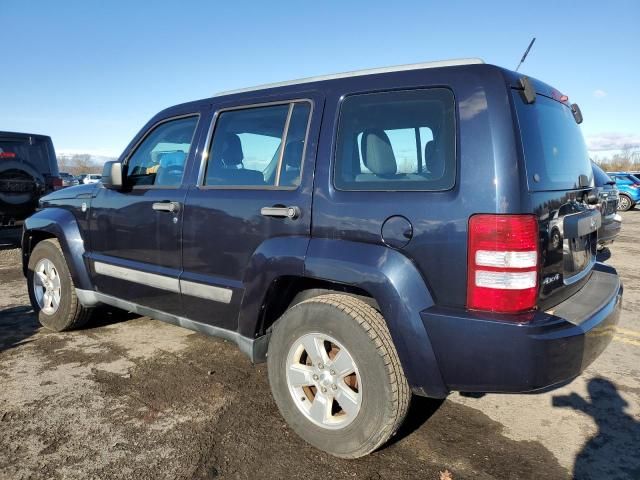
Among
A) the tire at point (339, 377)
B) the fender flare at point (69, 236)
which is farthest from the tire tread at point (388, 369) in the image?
the fender flare at point (69, 236)

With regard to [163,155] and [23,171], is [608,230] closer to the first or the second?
[163,155]

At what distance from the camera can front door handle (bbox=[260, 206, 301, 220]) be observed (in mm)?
2650

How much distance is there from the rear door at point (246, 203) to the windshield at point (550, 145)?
1106mm

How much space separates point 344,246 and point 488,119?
0.90m

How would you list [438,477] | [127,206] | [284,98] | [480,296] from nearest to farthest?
[480,296]
[438,477]
[284,98]
[127,206]

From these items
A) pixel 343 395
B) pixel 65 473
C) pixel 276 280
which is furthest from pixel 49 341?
pixel 343 395

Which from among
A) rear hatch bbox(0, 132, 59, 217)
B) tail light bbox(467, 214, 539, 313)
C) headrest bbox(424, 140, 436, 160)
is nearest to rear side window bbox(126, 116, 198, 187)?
headrest bbox(424, 140, 436, 160)

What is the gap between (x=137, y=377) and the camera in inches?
136

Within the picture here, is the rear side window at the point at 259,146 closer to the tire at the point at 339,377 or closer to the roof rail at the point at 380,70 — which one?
the roof rail at the point at 380,70

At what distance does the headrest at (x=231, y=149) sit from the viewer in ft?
10.7

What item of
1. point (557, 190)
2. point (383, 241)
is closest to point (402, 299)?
point (383, 241)

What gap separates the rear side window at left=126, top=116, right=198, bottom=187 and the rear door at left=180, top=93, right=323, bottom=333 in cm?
28

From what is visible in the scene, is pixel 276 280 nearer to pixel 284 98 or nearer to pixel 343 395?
pixel 343 395

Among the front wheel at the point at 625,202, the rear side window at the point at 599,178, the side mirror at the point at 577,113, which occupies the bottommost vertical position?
the front wheel at the point at 625,202
